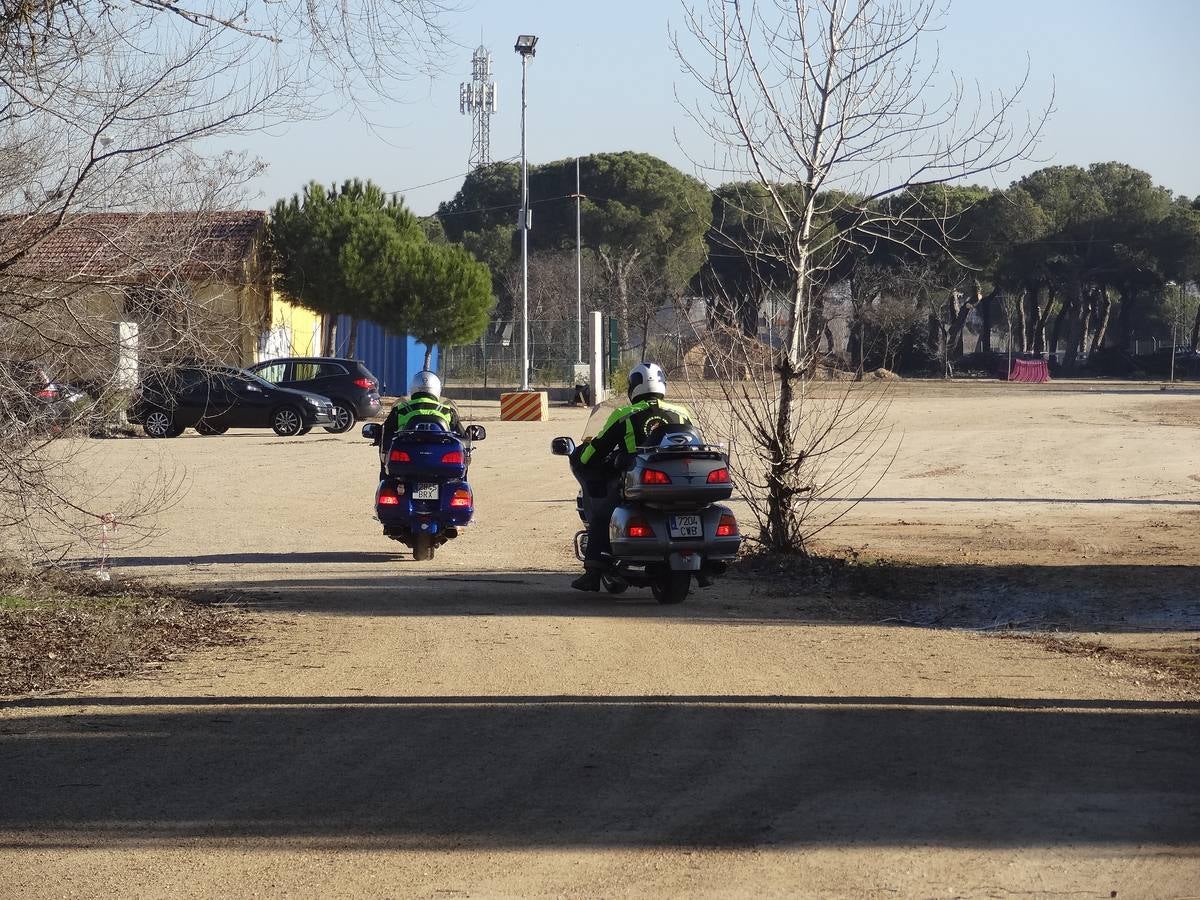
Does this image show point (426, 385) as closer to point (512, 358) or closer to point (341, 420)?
point (341, 420)

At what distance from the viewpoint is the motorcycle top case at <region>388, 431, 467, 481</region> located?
14.1 meters

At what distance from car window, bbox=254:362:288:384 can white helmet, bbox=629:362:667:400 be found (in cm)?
2449

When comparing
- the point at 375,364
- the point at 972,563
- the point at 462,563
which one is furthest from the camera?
the point at 375,364

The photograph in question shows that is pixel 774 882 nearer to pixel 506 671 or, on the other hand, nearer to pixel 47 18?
pixel 506 671

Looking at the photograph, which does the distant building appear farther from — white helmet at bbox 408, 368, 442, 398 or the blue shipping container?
the blue shipping container

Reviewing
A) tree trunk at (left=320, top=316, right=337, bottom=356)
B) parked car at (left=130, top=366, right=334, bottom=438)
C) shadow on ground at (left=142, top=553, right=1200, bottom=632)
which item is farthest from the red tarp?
shadow on ground at (left=142, top=553, right=1200, bottom=632)

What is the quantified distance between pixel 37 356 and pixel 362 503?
9.98 m

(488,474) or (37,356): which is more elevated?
(37,356)

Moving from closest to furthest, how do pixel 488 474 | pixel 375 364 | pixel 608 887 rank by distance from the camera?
1. pixel 608 887
2. pixel 488 474
3. pixel 375 364

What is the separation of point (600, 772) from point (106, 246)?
4748 mm

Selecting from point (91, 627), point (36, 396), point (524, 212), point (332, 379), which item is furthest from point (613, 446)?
point (524, 212)

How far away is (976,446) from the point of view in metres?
28.5

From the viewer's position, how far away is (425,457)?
14.1 meters

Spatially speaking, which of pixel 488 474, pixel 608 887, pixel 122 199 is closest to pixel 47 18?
pixel 122 199
